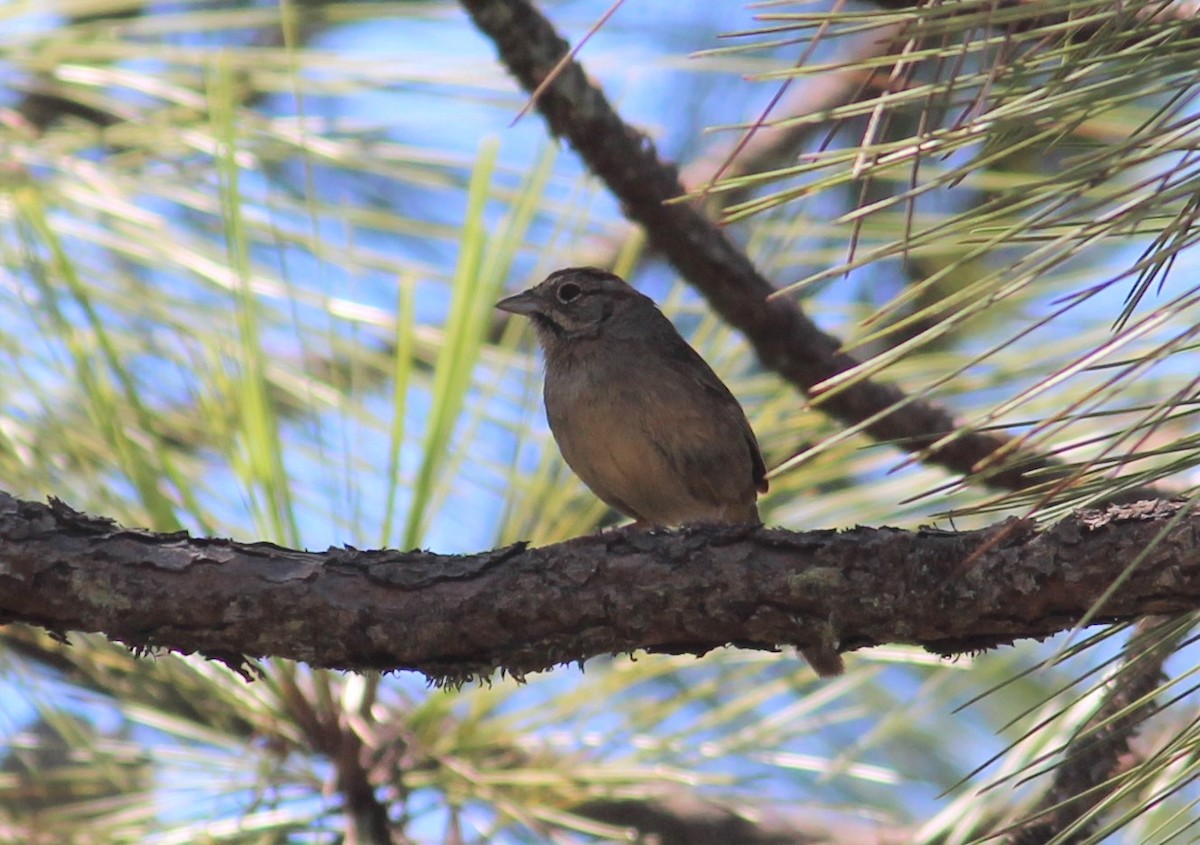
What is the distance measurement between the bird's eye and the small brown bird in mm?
86

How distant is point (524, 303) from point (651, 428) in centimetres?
71

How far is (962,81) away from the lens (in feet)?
7.36

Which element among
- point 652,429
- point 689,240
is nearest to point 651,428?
point 652,429

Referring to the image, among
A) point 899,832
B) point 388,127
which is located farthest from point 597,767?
point 388,127

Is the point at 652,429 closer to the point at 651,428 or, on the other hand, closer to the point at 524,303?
the point at 651,428

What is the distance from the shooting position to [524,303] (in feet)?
17.0

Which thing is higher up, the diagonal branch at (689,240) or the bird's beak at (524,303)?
the bird's beak at (524,303)

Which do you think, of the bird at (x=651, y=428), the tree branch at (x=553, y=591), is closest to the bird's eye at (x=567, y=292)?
the bird at (x=651, y=428)

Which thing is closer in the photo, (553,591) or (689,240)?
(553,591)

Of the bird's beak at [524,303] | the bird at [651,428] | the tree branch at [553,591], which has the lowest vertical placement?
the tree branch at [553,591]

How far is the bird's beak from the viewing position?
5.15 m

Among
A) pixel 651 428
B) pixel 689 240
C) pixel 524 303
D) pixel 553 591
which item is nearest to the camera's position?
pixel 553 591

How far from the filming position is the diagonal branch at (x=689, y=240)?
12.9 ft

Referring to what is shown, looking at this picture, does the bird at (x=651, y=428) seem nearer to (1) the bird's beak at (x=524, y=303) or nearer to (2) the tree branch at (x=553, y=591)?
(1) the bird's beak at (x=524, y=303)
